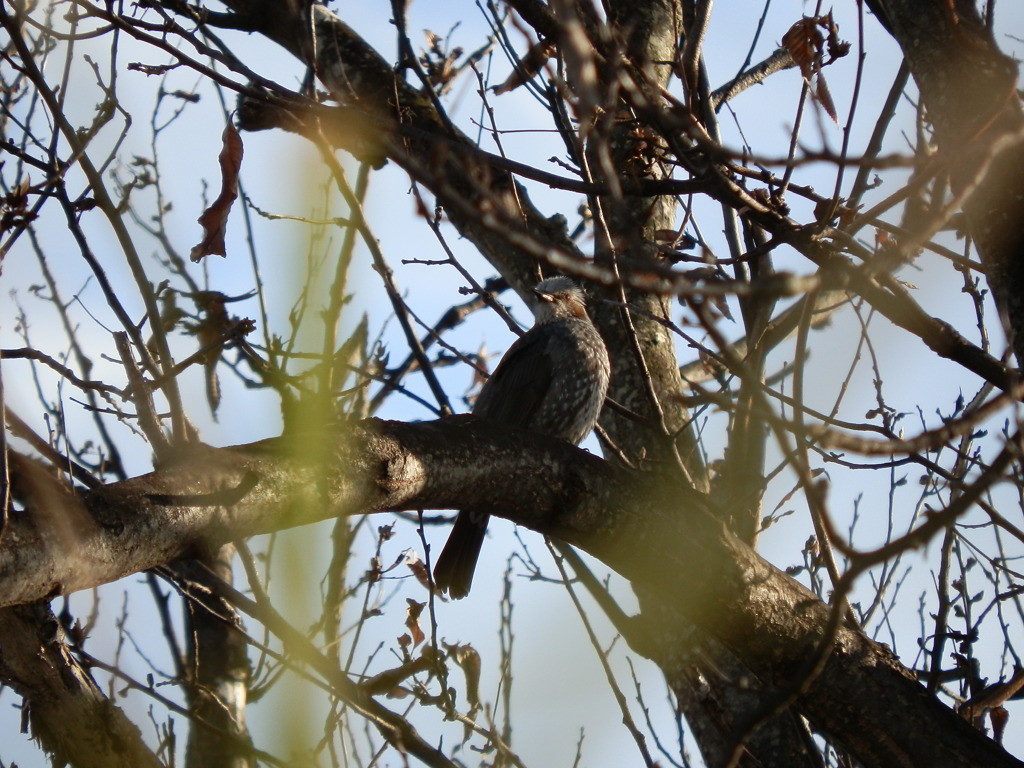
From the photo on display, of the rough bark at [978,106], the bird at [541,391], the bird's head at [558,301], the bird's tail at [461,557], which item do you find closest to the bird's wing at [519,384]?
the bird at [541,391]

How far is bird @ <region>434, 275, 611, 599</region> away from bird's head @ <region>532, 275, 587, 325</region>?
2cm

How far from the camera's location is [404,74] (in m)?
4.80

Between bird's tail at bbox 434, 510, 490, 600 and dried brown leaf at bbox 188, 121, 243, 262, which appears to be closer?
dried brown leaf at bbox 188, 121, 243, 262

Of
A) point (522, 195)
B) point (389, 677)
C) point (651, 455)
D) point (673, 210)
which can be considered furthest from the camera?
point (673, 210)

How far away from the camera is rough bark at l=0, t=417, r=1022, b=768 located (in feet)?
7.37

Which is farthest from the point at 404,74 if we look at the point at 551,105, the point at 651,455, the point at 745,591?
the point at 745,591

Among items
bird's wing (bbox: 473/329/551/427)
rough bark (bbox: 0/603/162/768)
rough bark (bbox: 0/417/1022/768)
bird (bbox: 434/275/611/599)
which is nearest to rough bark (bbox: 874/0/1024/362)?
rough bark (bbox: 0/417/1022/768)

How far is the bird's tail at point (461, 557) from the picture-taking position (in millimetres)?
4305

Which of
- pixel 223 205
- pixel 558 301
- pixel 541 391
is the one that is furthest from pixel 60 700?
pixel 558 301

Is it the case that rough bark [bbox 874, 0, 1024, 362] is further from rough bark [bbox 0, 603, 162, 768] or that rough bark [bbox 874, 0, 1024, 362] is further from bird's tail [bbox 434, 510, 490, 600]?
rough bark [bbox 0, 603, 162, 768]

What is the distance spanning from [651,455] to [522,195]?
146 centimetres

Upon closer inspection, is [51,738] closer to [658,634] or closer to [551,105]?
[658,634]

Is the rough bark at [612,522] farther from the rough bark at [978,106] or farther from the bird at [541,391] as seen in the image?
the bird at [541,391]

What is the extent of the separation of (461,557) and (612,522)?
5.26 feet
